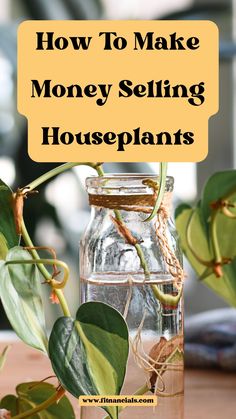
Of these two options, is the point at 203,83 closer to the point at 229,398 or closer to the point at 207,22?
the point at 207,22

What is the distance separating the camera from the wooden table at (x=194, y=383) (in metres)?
0.61

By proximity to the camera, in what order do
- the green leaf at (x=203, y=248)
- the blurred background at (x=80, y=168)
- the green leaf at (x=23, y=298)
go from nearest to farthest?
the green leaf at (x=23, y=298) → the green leaf at (x=203, y=248) → the blurred background at (x=80, y=168)

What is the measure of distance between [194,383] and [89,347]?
0.83ft

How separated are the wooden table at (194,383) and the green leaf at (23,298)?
12 cm

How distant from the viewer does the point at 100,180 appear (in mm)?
471

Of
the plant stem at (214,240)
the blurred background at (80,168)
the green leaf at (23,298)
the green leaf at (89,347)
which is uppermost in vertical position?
the blurred background at (80,168)

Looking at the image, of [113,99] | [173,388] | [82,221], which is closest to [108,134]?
[113,99]

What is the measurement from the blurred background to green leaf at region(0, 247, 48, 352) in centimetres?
93

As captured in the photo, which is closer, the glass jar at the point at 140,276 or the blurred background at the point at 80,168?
the glass jar at the point at 140,276

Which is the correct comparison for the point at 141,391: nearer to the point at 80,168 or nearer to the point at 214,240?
the point at 214,240

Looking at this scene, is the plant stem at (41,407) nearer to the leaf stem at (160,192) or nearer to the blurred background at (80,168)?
the leaf stem at (160,192)

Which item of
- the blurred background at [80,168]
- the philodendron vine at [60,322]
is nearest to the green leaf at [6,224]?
the philodendron vine at [60,322]

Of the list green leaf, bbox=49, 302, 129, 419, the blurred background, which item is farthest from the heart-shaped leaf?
the blurred background

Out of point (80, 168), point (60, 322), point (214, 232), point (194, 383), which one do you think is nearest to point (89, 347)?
point (60, 322)
